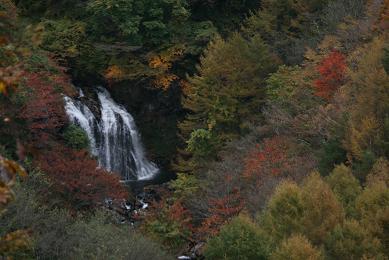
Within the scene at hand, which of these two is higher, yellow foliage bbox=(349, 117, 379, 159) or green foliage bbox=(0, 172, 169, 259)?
yellow foliage bbox=(349, 117, 379, 159)

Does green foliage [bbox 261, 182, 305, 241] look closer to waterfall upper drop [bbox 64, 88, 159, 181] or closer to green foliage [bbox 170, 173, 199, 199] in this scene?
green foliage [bbox 170, 173, 199, 199]

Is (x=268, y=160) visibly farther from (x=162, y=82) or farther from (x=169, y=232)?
(x=162, y=82)

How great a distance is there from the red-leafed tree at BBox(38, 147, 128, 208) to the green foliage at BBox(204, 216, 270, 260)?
19.6 ft

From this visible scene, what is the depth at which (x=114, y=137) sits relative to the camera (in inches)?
1103

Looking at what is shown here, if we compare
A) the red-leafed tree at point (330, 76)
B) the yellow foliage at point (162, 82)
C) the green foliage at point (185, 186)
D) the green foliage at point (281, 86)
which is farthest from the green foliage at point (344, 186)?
the yellow foliage at point (162, 82)

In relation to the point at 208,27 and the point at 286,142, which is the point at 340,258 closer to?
the point at 286,142

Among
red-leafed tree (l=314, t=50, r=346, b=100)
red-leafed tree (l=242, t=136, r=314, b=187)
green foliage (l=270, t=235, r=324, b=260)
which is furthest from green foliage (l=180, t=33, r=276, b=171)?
green foliage (l=270, t=235, r=324, b=260)

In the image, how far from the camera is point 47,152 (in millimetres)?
20203

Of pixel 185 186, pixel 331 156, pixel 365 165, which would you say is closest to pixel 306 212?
pixel 365 165

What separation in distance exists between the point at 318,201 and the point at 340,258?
4.99ft

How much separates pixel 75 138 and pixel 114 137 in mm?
5436

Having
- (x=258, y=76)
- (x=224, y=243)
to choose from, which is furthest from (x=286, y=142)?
(x=224, y=243)

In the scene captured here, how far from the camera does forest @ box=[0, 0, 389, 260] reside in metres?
13.7

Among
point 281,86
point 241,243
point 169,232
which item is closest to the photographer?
point 241,243
